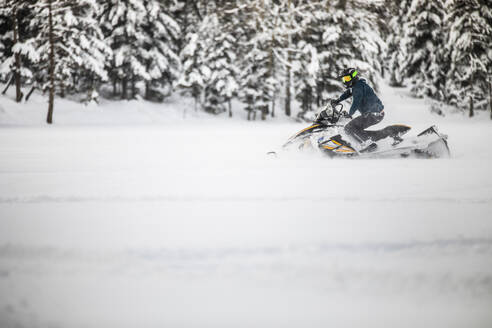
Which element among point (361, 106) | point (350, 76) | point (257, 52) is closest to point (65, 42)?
point (257, 52)

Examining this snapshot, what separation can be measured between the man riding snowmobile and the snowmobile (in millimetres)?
80

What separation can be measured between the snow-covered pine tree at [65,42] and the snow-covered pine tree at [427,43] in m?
24.1

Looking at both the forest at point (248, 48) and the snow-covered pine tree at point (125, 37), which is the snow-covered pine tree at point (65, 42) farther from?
the snow-covered pine tree at point (125, 37)

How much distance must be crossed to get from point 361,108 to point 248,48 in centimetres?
2004

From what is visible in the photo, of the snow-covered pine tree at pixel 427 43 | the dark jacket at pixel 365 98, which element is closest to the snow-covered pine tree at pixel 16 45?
the dark jacket at pixel 365 98

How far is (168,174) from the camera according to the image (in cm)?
512

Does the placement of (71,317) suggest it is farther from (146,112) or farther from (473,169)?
(146,112)

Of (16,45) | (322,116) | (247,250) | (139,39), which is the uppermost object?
(139,39)

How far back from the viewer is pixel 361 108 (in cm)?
642

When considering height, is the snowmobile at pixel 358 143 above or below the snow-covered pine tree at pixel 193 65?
below

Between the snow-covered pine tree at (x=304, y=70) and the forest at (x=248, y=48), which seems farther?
the snow-covered pine tree at (x=304, y=70)

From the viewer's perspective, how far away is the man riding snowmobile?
624 cm

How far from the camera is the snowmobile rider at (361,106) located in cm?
624

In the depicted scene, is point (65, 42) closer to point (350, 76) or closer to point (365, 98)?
point (350, 76)
